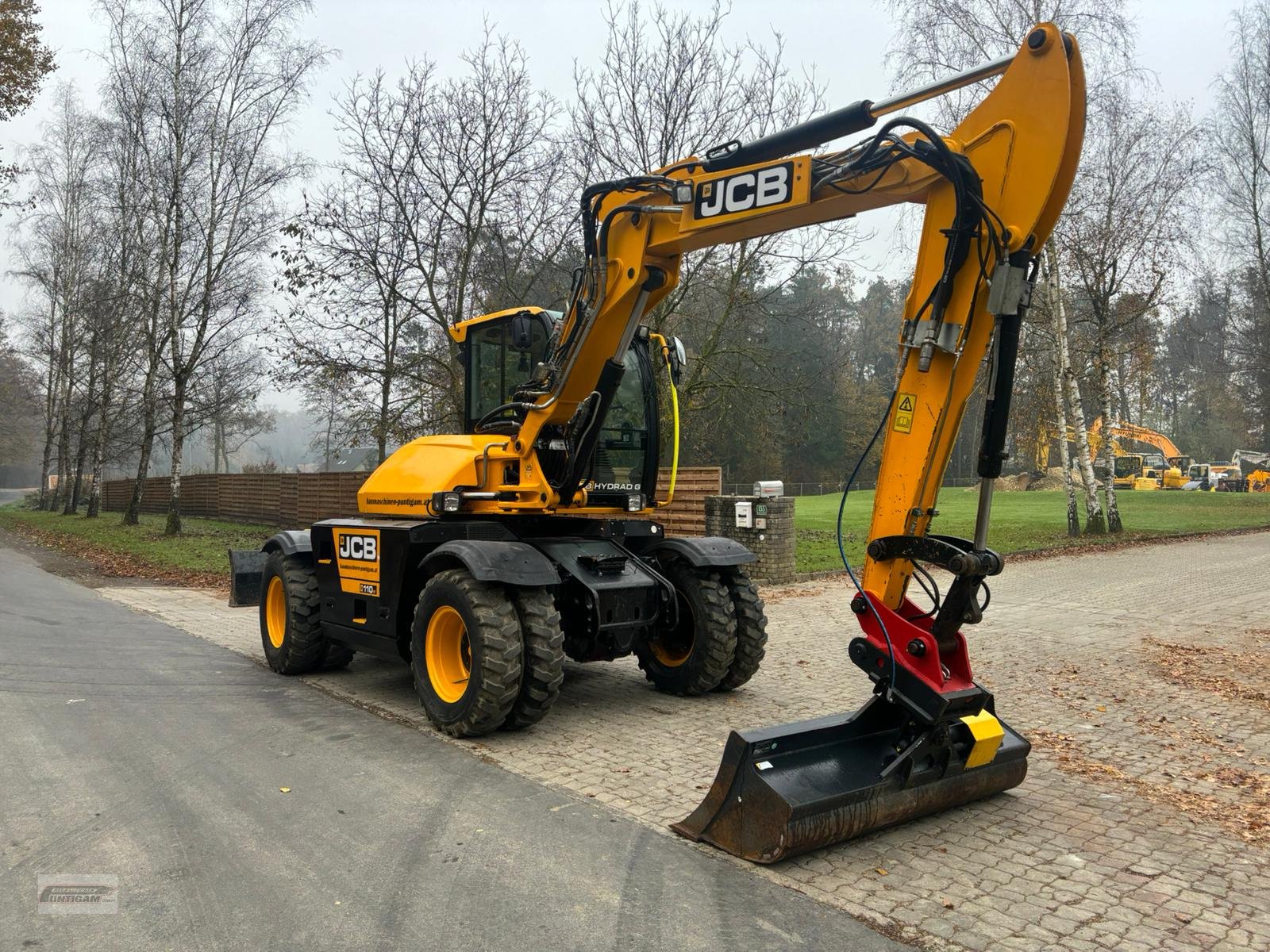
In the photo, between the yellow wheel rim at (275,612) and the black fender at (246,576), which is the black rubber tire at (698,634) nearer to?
the yellow wheel rim at (275,612)

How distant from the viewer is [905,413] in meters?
4.76

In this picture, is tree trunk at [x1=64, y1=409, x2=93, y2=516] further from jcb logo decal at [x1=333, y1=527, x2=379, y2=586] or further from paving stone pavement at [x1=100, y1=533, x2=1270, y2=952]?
jcb logo decal at [x1=333, y1=527, x2=379, y2=586]

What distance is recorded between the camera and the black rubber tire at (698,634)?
22.5 feet

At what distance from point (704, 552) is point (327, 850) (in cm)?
361

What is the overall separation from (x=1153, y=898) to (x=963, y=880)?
73 centimetres

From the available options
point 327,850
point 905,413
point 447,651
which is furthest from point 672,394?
point 327,850

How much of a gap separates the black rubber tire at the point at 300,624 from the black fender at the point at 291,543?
69 millimetres

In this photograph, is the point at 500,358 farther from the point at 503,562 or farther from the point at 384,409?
the point at 384,409

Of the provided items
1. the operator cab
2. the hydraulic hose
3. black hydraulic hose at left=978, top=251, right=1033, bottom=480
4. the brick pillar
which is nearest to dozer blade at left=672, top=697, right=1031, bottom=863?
black hydraulic hose at left=978, top=251, right=1033, bottom=480

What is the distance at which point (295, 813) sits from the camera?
4629 mm

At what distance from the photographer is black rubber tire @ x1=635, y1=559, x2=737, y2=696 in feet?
22.5

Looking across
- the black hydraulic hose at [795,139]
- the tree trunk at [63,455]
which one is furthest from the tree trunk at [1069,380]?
the tree trunk at [63,455]

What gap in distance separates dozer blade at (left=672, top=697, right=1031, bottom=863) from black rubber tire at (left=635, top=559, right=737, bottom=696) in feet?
7.19

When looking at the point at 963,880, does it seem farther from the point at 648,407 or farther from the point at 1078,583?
the point at 1078,583
